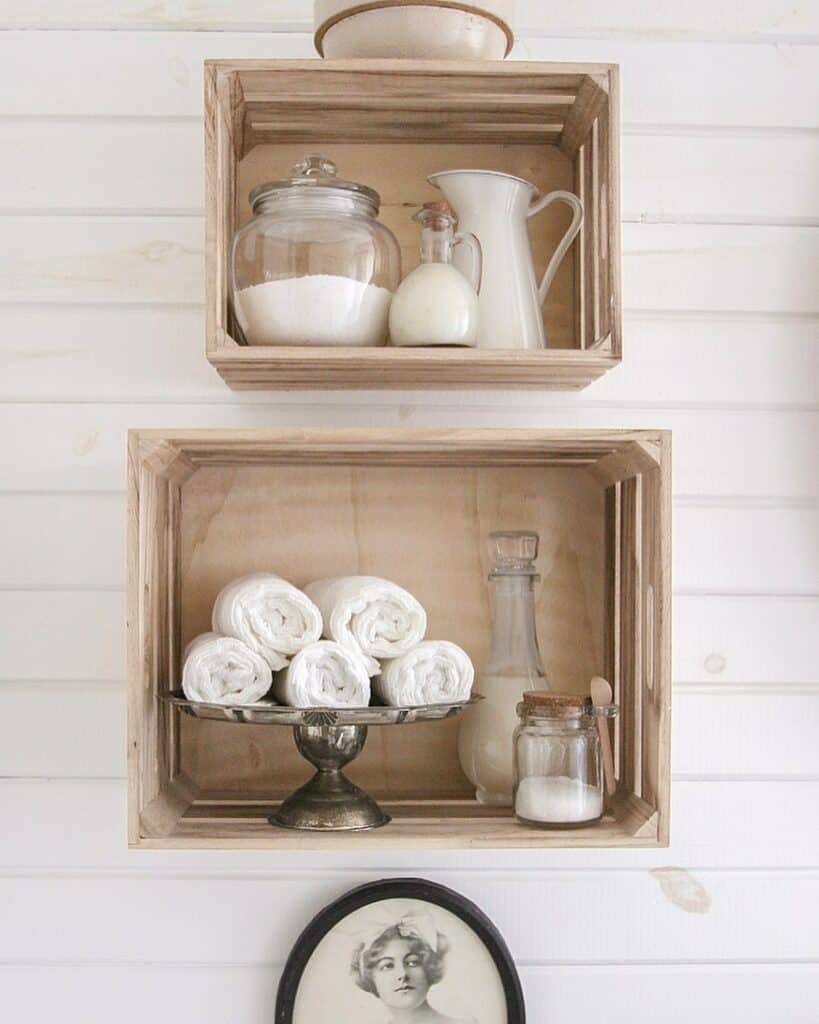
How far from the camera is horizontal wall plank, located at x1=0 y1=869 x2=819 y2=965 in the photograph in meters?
1.35

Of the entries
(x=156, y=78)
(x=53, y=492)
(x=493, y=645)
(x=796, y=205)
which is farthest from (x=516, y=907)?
(x=156, y=78)

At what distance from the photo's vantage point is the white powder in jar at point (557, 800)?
1.16 meters

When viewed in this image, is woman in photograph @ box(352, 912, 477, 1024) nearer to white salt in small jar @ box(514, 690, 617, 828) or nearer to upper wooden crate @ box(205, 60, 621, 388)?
white salt in small jar @ box(514, 690, 617, 828)

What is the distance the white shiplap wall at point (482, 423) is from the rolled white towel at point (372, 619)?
0.27 meters

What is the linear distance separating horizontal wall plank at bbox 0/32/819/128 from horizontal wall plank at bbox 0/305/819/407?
0.23 meters

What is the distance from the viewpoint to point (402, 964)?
134 centimetres

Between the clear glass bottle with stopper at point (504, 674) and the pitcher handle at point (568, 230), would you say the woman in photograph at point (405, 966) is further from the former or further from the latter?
the pitcher handle at point (568, 230)

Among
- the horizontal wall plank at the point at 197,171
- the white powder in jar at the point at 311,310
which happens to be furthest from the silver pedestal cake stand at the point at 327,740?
the horizontal wall plank at the point at 197,171

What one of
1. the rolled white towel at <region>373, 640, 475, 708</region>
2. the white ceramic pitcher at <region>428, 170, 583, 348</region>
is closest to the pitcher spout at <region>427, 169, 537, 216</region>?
the white ceramic pitcher at <region>428, 170, 583, 348</region>

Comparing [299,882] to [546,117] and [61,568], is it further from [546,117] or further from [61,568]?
[546,117]

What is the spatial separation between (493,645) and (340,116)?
58cm

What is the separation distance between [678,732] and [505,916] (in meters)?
0.28

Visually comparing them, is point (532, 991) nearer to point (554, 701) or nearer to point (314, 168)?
point (554, 701)

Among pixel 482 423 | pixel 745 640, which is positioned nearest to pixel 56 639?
pixel 482 423
